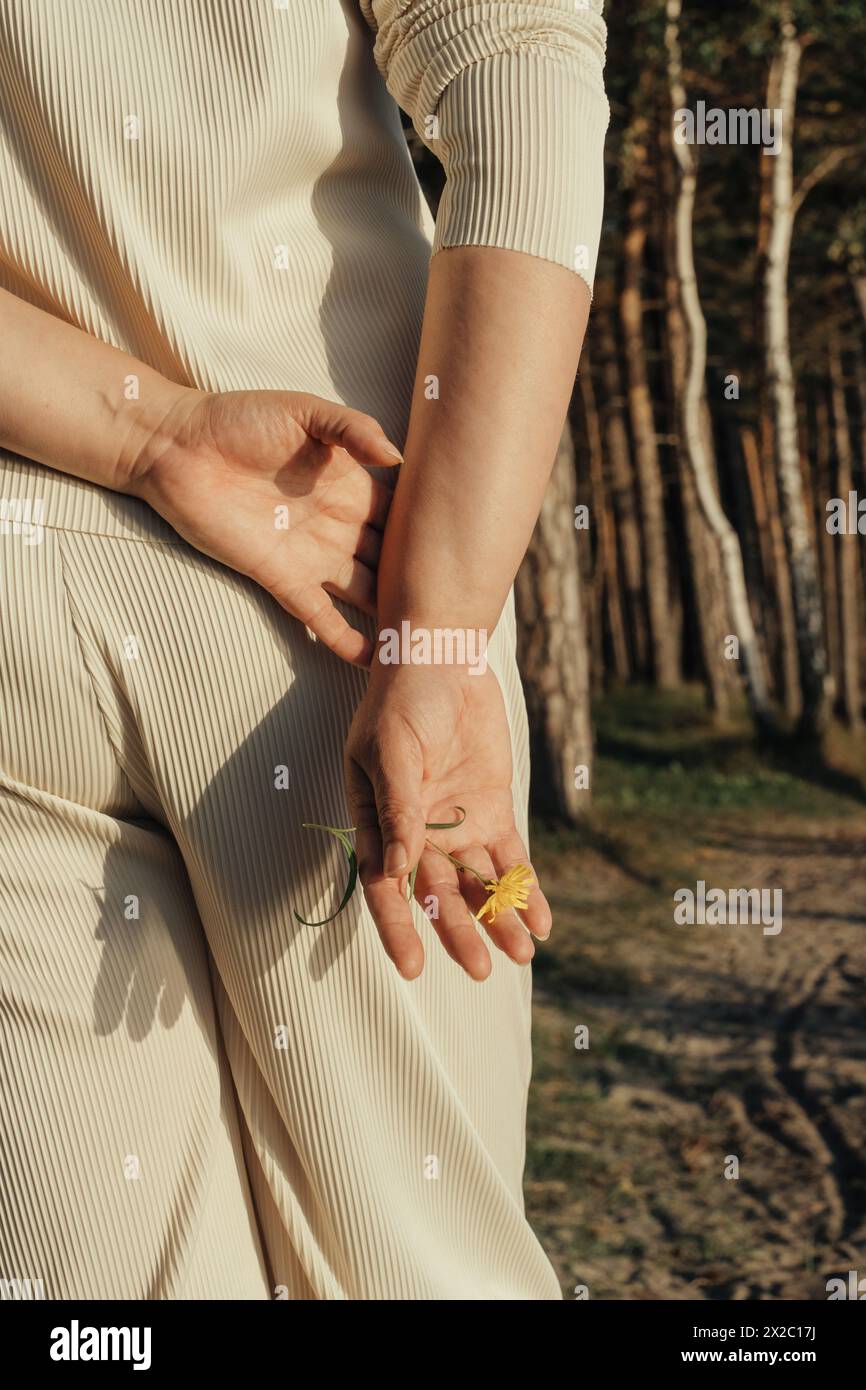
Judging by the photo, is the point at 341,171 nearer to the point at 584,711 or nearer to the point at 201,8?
the point at 201,8

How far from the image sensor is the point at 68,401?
3.59ft

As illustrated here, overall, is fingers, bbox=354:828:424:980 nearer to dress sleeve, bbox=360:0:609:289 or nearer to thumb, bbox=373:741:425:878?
thumb, bbox=373:741:425:878

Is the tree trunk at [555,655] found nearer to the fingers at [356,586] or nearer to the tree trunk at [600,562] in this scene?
the fingers at [356,586]

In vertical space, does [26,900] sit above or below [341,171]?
below

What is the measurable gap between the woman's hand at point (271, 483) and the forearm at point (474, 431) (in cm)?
5

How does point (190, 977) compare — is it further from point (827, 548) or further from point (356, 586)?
point (827, 548)

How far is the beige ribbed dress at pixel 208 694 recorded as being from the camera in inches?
43.7

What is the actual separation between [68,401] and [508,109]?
1.50 ft

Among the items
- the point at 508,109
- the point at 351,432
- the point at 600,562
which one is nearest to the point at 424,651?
the point at 351,432

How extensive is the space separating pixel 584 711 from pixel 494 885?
7.32 metres

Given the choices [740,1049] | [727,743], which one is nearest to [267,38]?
[740,1049]

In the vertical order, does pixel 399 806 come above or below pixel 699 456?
below
